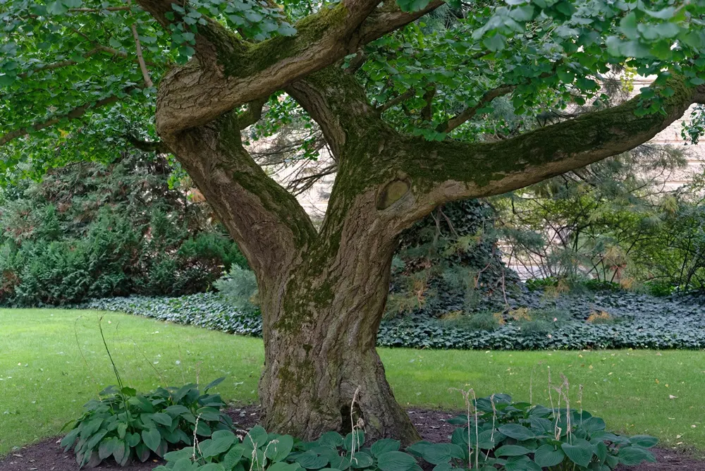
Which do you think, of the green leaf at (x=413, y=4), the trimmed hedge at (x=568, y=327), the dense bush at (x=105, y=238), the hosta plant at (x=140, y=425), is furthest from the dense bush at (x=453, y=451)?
the dense bush at (x=105, y=238)

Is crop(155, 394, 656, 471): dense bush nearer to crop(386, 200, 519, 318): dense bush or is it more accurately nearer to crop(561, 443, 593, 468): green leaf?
crop(561, 443, 593, 468): green leaf

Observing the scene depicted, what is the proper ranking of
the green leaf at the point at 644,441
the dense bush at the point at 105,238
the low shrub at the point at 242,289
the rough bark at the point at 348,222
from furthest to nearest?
the dense bush at the point at 105,238, the low shrub at the point at 242,289, the rough bark at the point at 348,222, the green leaf at the point at 644,441

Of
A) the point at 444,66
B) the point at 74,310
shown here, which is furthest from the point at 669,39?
the point at 74,310

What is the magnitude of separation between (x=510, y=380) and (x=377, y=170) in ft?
14.1

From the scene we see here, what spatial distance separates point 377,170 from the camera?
16.1 ft

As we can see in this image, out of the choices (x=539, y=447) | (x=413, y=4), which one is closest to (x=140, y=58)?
(x=413, y=4)

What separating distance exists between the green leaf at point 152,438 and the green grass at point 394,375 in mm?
1175

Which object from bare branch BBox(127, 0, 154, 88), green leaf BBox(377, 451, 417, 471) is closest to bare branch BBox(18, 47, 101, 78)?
bare branch BBox(127, 0, 154, 88)

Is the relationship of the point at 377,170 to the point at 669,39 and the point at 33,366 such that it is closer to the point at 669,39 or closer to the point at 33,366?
the point at 669,39

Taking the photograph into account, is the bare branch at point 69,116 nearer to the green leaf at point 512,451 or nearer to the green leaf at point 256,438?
the green leaf at point 256,438

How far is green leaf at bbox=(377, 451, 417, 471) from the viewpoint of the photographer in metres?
3.99

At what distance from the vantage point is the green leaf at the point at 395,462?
13.1ft

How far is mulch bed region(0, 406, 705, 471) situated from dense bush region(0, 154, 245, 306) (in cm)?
1191

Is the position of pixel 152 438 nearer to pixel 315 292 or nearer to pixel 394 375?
pixel 315 292
